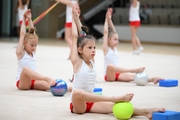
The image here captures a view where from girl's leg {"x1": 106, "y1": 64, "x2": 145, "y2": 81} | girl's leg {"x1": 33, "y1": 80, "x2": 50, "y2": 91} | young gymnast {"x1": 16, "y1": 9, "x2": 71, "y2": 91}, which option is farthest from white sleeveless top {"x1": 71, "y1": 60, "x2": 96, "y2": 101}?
girl's leg {"x1": 106, "y1": 64, "x2": 145, "y2": 81}

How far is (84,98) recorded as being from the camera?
4574 millimetres

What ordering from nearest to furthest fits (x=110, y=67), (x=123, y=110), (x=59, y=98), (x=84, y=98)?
1. (x=123, y=110)
2. (x=84, y=98)
3. (x=59, y=98)
4. (x=110, y=67)

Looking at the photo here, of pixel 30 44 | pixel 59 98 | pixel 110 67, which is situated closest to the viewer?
pixel 59 98

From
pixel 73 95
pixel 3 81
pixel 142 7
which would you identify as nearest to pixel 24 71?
pixel 3 81

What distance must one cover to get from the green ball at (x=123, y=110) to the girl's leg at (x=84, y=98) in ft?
0.20

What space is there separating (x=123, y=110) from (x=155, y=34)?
1480 centimetres

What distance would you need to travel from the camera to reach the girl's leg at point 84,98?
447 cm

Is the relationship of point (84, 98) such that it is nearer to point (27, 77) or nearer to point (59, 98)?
point (59, 98)

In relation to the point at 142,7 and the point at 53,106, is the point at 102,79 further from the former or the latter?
the point at 142,7

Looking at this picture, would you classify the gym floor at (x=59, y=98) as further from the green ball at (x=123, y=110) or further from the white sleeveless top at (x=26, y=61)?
the white sleeveless top at (x=26, y=61)

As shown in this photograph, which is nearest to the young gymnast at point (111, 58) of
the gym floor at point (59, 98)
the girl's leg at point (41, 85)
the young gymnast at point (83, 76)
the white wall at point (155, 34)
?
the gym floor at point (59, 98)

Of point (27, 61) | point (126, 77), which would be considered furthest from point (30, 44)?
point (126, 77)

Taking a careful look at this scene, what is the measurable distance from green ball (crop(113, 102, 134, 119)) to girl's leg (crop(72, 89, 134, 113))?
0.20 feet

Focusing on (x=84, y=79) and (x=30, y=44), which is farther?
(x=30, y=44)
